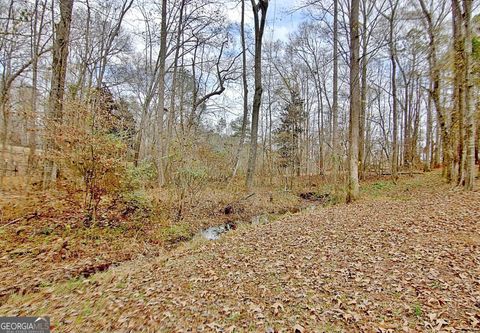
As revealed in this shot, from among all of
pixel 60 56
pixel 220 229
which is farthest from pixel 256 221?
pixel 60 56

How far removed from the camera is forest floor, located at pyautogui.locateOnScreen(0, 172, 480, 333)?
3.01 meters

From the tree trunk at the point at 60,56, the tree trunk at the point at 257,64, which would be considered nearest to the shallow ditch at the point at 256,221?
the tree trunk at the point at 257,64

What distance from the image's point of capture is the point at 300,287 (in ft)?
12.2

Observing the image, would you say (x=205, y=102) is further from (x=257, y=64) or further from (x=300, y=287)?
(x=300, y=287)

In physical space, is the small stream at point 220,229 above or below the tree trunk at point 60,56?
below

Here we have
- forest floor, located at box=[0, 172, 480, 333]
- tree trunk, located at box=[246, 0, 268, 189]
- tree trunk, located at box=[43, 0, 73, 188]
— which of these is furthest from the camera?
tree trunk, located at box=[246, 0, 268, 189]

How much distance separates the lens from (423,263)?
398 centimetres

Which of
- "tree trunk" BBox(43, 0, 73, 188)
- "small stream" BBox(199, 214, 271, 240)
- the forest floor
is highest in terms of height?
"tree trunk" BBox(43, 0, 73, 188)

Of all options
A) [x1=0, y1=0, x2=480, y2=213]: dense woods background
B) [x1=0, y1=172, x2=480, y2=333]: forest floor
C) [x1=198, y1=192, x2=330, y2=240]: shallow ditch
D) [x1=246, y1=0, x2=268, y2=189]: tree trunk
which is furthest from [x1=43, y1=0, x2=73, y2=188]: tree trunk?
[x1=246, y1=0, x2=268, y2=189]: tree trunk

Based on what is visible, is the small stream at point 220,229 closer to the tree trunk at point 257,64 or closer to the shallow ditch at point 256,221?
the shallow ditch at point 256,221

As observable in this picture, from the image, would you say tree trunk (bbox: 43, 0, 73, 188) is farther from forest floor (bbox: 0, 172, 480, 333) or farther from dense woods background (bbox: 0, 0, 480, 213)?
forest floor (bbox: 0, 172, 480, 333)

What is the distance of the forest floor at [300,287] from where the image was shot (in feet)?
9.89

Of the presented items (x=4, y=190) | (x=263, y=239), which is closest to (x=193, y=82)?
(x=4, y=190)

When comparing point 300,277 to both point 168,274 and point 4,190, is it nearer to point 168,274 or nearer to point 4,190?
point 168,274
